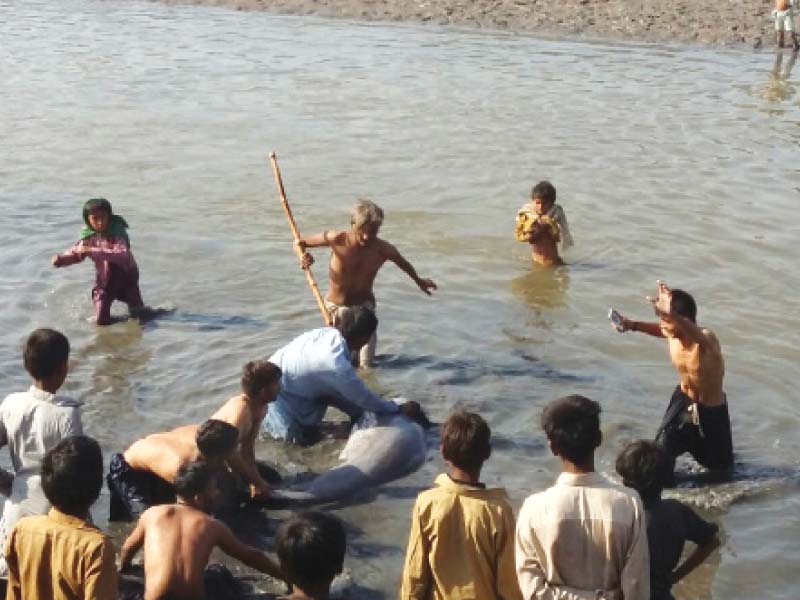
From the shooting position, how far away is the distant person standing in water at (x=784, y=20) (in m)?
23.6

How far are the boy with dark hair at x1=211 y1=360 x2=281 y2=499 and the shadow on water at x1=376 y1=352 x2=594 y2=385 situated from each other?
2418mm

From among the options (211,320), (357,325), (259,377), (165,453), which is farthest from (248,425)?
(211,320)

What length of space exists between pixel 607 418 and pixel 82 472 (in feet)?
15.0

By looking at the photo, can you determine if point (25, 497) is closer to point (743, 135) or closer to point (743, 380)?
point (743, 380)

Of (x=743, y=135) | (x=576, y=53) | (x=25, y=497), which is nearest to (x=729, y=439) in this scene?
(x=25, y=497)

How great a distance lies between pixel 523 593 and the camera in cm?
447

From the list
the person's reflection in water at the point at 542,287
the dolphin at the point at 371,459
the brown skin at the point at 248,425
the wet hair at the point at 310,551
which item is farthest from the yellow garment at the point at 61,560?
the person's reflection in water at the point at 542,287

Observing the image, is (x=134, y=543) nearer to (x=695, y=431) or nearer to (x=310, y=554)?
(x=310, y=554)

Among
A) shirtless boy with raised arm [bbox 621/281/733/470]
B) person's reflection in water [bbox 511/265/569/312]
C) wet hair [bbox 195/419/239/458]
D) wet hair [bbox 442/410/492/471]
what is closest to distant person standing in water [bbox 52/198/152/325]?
person's reflection in water [bbox 511/265/569/312]

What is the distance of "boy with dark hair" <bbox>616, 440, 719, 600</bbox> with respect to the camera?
188 inches

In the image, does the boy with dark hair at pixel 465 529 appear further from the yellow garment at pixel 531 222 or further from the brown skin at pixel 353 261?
the yellow garment at pixel 531 222

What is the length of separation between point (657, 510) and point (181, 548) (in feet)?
6.57

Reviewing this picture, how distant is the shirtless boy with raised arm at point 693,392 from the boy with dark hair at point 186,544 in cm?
242

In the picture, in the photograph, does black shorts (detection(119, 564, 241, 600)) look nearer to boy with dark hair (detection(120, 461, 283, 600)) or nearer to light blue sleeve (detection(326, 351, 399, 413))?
boy with dark hair (detection(120, 461, 283, 600))
